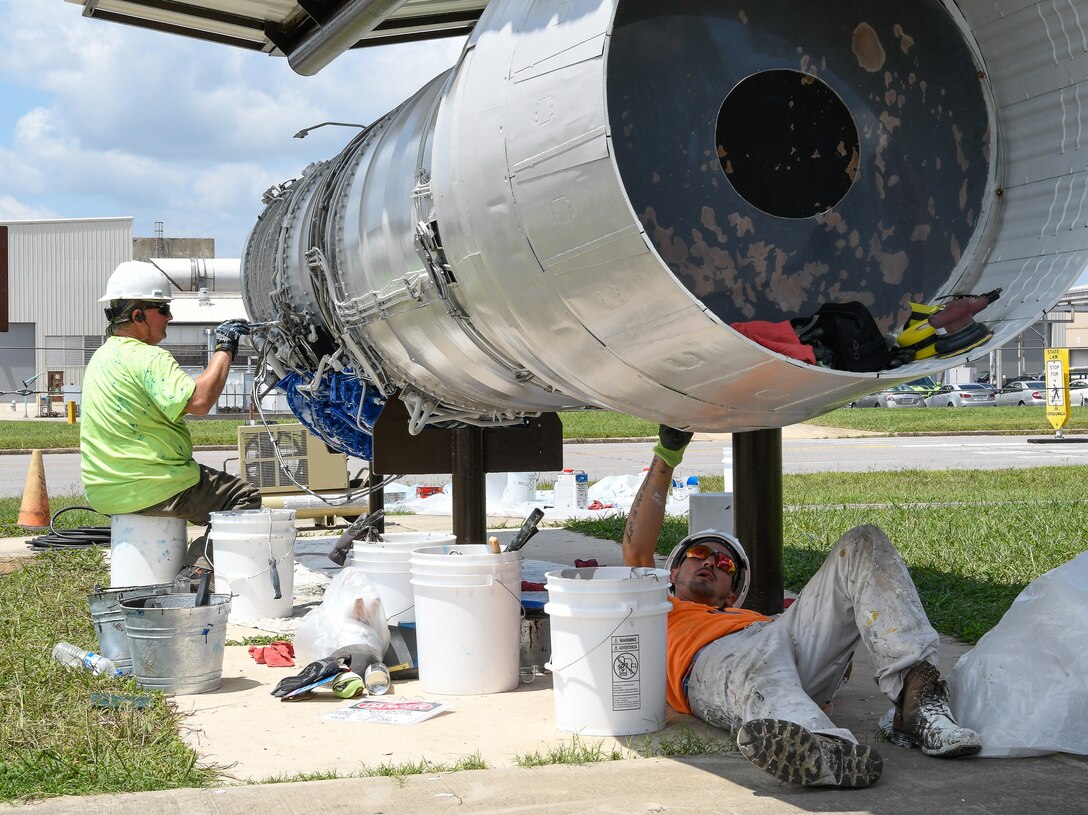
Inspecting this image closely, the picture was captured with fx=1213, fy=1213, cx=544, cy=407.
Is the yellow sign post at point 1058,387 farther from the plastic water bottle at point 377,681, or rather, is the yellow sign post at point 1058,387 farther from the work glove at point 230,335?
the plastic water bottle at point 377,681

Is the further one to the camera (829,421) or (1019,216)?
(829,421)

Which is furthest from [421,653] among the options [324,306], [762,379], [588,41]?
[588,41]

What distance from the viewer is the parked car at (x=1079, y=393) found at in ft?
138

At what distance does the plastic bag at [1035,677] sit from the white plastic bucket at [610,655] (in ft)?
3.30

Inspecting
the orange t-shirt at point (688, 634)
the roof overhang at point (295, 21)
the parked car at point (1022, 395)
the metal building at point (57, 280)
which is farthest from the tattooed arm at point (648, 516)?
the metal building at point (57, 280)

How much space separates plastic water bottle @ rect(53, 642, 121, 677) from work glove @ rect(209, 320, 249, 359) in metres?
1.75

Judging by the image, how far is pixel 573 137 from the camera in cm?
307

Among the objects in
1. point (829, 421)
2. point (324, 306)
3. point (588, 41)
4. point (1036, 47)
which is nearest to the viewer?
point (588, 41)

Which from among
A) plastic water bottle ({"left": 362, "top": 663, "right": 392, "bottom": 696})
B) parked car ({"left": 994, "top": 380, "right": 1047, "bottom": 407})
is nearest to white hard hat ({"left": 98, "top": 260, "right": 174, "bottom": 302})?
plastic water bottle ({"left": 362, "top": 663, "right": 392, "bottom": 696})

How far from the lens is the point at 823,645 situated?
411cm

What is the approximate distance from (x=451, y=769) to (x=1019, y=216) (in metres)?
2.44

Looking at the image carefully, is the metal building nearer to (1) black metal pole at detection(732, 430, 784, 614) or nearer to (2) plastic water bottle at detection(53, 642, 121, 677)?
(2) plastic water bottle at detection(53, 642, 121, 677)

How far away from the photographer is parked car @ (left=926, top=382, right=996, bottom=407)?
135 feet

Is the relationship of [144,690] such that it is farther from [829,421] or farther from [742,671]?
[829,421]
